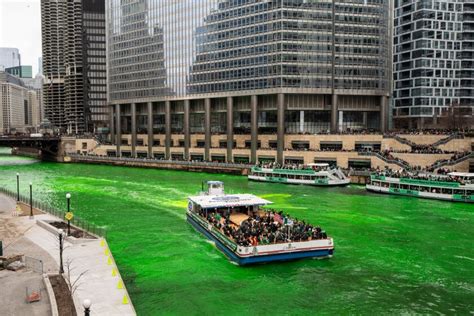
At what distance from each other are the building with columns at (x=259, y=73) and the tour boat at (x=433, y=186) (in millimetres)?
35923

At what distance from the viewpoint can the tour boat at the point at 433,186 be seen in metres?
71.7

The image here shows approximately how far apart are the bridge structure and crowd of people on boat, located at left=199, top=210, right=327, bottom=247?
12503cm

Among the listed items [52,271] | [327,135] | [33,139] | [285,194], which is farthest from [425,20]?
[52,271]

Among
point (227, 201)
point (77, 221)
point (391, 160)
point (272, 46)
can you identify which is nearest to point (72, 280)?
point (227, 201)

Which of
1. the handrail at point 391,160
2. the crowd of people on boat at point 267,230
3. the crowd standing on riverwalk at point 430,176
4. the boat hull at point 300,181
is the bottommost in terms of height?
the boat hull at point 300,181

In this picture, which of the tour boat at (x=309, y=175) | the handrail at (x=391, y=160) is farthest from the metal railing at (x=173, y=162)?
the handrail at (x=391, y=160)

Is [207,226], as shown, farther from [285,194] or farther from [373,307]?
[285,194]

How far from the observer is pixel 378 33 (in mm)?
128500

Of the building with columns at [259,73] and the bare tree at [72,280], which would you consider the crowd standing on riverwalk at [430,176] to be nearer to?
the building with columns at [259,73]

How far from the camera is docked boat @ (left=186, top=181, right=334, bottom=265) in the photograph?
39875 mm

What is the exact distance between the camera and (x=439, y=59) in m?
162

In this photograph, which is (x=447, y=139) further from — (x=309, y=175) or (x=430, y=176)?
(x=309, y=175)

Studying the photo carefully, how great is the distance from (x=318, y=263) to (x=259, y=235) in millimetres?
5368

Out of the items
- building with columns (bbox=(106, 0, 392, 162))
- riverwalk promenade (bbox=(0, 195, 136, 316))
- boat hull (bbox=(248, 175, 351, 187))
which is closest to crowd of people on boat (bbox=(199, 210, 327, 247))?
riverwalk promenade (bbox=(0, 195, 136, 316))
